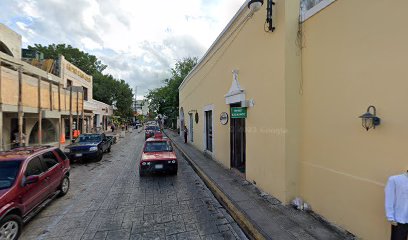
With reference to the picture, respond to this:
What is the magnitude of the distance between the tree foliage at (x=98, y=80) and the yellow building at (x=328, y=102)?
125ft

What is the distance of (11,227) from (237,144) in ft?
26.0

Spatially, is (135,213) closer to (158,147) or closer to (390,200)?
(158,147)

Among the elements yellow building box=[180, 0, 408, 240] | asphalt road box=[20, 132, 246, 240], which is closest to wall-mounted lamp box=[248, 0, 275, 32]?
yellow building box=[180, 0, 408, 240]

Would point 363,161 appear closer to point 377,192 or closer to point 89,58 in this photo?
point 377,192

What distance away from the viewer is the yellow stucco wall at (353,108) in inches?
146

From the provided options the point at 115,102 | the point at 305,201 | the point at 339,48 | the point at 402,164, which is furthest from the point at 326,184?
the point at 115,102

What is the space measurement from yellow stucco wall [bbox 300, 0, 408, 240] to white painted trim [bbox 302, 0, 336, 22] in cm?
10

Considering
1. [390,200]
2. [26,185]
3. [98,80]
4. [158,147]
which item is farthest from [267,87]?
[98,80]

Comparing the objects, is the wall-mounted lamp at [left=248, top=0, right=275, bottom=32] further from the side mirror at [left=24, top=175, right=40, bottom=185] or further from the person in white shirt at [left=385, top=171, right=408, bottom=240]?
the side mirror at [left=24, top=175, right=40, bottom=185]

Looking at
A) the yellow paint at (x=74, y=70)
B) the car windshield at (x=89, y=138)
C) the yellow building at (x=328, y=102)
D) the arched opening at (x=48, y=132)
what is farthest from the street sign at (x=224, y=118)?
the yellow paint at (x=74, y=70)

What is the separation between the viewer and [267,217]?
5.32 meters

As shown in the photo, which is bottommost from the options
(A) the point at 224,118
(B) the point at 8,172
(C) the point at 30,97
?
(B) the point at 8,172

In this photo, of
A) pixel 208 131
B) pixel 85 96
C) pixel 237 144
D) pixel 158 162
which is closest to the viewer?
pixel 158 162

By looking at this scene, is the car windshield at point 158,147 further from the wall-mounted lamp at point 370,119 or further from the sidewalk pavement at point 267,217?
the wall-mounted lamp at point 370,119
